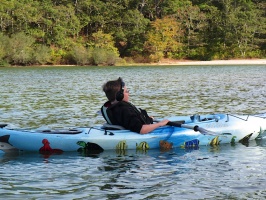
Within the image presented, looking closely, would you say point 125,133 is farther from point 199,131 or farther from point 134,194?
point 134,194

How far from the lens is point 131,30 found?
224 feet

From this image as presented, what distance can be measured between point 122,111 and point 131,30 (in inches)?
2372

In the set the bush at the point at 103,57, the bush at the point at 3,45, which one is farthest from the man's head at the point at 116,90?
the bush at the point at 103,57

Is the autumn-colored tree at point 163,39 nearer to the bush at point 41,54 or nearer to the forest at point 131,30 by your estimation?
the forest at point 131,30

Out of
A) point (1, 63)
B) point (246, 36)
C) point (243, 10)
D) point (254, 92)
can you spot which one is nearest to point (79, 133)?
point (254, 92)

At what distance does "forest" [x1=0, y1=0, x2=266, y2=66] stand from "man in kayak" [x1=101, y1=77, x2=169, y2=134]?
53.0 m

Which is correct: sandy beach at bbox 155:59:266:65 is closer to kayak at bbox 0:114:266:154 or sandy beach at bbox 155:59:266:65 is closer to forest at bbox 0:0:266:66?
forest at bbox 0:0:266:66

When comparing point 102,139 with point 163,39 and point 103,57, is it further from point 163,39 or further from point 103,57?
point 163,39

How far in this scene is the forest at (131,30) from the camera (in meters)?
63.1

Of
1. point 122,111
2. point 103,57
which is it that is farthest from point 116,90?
point 103,57

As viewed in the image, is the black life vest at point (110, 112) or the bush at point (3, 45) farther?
the bush at point (3, 45)

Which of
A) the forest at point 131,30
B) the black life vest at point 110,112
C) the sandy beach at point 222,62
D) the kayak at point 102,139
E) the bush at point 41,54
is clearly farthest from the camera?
the forest at point 131,30

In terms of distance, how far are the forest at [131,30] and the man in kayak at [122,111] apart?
174 ft

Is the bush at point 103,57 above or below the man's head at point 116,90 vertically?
A: below
